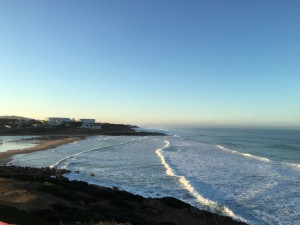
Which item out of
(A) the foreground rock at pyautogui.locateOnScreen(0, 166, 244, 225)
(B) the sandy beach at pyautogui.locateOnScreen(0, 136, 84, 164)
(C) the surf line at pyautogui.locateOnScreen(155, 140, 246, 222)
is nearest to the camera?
(A) the foreground rock at pyautogui.locateOnScreen(0, 166, 244, 225)

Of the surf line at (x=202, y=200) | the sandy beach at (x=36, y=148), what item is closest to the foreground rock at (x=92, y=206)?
the surf line at (x=202, y=200)

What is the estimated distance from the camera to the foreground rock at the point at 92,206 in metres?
13.0

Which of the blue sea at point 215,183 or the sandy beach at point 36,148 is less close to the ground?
the sandy beach at point 36,148

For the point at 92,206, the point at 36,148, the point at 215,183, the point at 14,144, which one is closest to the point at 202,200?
the point at 215,183

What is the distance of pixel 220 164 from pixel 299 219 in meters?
18.9

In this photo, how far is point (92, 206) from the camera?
1577cm

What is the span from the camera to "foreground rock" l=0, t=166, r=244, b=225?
42.5 feet

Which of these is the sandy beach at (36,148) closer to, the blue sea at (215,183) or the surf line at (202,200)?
the blue sea at (215,183)

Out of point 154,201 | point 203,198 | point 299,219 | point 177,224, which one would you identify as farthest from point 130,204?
point 299,219

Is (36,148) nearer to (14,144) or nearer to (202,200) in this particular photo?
(14,144)

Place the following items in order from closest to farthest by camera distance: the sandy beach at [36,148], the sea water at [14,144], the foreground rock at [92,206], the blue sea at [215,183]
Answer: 1. the foreground rock at [92,206]
2. the blue sea at [215,183]
3. the sandy beach at [36,148]
4. the sea water at [14,144]

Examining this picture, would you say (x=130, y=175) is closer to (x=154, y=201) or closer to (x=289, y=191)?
(x=154, y=201)

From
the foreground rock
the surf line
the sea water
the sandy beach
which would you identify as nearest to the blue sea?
the surf line

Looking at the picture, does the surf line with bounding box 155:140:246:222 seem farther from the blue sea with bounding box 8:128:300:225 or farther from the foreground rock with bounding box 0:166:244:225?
the foreground rock with bounding box 0:166:244:225
